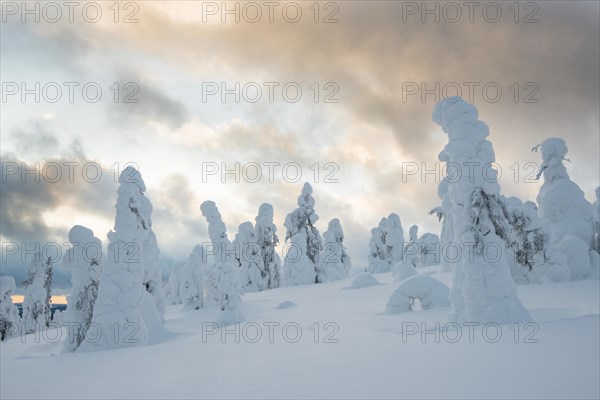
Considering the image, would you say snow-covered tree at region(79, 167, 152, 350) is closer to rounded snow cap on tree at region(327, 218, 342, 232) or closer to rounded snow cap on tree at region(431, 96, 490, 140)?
rounded snow cap on tree at region(431, 96, 490, 140)

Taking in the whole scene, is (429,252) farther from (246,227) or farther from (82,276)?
(82,276)

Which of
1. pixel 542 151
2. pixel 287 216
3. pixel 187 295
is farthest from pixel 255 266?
pixel 542 151

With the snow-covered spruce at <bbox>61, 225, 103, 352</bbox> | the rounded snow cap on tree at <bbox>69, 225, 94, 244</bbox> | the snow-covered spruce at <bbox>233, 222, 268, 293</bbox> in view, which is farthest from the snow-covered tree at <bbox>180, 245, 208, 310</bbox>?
the rounded snow cap on tree at <bbox>69, 225, 94, 244</bbox>

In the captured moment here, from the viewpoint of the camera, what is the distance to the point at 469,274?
44.1 ft

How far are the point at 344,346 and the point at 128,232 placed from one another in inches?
434

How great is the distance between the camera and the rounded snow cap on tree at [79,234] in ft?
61.6

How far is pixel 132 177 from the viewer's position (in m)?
18.6

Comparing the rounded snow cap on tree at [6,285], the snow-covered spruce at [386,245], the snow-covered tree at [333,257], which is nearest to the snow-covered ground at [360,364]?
the snow-covered tree at [333,257]

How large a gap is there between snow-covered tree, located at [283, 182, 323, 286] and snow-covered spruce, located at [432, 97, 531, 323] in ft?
88.7

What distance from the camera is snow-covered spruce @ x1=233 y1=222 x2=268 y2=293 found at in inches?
1778

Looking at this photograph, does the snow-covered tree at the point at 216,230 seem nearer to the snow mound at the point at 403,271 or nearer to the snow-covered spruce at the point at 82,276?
the snow mound at the point at 403,271

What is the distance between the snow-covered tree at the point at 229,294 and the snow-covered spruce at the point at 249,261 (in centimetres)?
1940

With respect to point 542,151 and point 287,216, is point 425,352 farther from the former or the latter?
point 287,216

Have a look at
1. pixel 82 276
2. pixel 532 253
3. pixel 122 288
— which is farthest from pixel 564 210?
pixel 82 276
